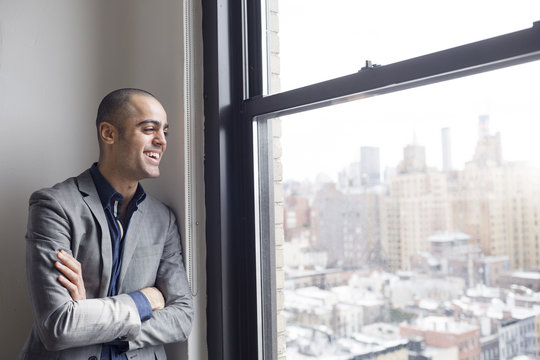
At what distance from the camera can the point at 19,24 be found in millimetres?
1978

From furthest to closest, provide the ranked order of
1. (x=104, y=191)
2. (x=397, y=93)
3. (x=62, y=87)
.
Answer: (x=62, y=87) → (x=104, y=191) → (x=397, y=93)

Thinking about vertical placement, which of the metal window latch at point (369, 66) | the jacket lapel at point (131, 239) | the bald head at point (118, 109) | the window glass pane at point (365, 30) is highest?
the window glass pane at point (365, 30)

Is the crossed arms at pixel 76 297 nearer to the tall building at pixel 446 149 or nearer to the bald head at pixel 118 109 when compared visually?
the bald head at pixel 118 109

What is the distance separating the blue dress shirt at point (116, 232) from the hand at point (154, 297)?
0.04m

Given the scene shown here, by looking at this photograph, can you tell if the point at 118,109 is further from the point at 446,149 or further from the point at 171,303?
the point at 446,149

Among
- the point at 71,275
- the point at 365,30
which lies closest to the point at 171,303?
the point at 71,275

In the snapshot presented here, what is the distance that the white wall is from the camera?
1.92 m

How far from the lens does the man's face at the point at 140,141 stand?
175cm

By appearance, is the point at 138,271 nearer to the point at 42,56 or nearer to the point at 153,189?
the point at 153,189

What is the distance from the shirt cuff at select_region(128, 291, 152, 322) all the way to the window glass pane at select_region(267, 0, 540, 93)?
880 mm

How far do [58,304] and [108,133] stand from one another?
2.01 ft

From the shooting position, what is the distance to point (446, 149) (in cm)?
130

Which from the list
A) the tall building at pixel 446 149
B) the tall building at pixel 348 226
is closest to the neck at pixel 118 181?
the tall building at pixel 348 226

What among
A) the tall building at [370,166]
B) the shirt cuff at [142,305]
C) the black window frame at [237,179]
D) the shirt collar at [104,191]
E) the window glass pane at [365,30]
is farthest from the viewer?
the black window frame at [237,179]
